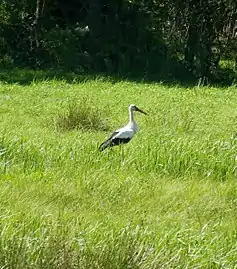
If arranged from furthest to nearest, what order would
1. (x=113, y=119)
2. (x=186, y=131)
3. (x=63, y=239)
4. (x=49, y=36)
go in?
(x=49, y=36), (x=113, y=119), (x=186, y=131), (x=63, y=239)

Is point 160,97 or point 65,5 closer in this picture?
point 160,97

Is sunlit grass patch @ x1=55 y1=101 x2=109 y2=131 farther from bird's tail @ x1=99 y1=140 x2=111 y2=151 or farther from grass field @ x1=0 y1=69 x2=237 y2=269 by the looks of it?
bird's tail @ x1=99 y1=140 x2=111 y2=151

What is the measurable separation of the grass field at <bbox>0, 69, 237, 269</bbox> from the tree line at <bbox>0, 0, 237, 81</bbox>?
389 centimetres

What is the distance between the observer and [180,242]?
398cm

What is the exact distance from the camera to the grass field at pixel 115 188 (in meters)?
3.71

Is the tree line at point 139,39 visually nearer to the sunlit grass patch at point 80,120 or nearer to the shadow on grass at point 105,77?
the shadow on grass at point 105,77

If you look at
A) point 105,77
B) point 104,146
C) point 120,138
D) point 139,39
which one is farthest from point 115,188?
point 139,39

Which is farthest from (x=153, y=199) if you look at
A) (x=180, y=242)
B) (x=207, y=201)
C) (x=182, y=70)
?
(x=182, y=70)

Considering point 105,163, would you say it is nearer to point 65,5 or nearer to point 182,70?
point 182,70

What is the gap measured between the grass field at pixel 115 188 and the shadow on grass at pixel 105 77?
92.2 inches

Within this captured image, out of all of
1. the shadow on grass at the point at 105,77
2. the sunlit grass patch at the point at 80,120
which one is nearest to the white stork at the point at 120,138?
the sunlit grass patch at the point at 80,120

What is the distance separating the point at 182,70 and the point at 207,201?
26.9ft

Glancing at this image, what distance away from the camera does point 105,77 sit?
12.2 meters

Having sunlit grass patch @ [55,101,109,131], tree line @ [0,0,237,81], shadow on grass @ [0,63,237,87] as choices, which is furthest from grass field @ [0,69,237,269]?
tree line @ [0,0,237,81]
